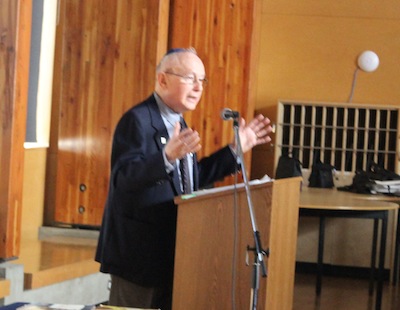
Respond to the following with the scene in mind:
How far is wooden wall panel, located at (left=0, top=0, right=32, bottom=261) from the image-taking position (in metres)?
4.69

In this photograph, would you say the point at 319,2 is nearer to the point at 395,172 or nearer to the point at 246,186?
the point at 395,172

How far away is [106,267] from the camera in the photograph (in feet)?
9.43

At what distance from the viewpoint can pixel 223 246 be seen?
295cm

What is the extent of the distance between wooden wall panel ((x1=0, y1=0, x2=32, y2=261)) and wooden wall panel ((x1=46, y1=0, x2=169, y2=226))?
160 cm

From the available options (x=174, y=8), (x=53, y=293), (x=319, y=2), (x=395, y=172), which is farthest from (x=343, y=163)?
(x=53, y=293)

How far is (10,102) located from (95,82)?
1743mm

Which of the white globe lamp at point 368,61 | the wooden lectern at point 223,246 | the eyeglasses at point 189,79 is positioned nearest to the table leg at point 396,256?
the white globe lamp at point 368,61

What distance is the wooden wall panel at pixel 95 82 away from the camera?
629 cm

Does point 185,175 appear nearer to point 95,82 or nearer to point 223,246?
point 223,246

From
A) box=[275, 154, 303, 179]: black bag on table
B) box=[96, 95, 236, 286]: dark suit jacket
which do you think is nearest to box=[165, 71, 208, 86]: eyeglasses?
box=[96, 95, 236, 286]: dark suit jacket

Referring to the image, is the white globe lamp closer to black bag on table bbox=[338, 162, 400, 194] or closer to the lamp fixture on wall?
the lamp fixture on wall

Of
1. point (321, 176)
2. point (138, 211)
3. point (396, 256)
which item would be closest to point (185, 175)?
point (138, 211)

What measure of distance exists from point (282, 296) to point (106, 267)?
0.69 meters

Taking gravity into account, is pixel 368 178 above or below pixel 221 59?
below
